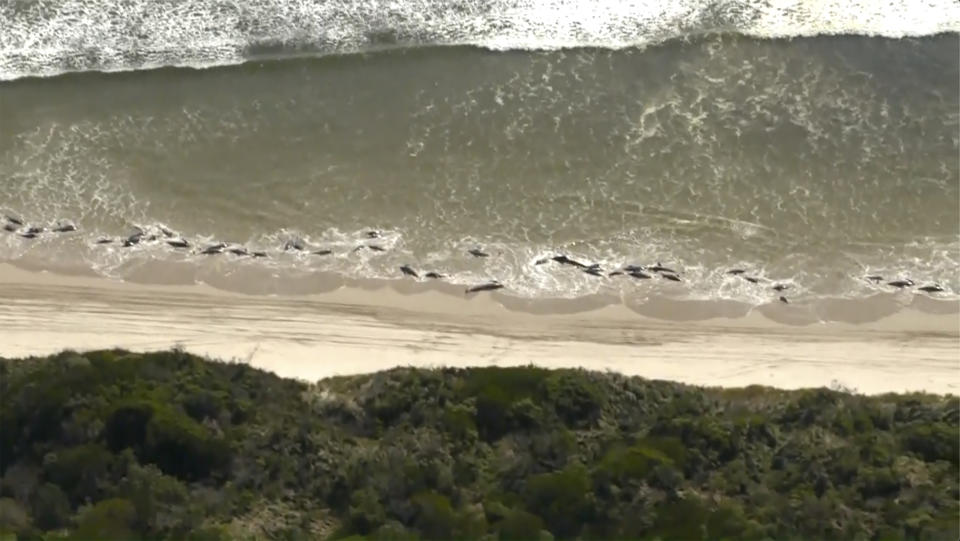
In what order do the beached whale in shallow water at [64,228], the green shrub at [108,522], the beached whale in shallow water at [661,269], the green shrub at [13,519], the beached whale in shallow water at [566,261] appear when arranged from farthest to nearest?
the beached whale in shallow water at [64,228]
the beached whale in shallow water at [566,261]
the beached whale in shallow water at [661,269]
the green shrub at [13,519]
the green shrub at [108,522]

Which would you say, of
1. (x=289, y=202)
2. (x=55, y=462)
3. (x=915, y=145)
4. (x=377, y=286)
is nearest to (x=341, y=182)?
(x=289, y=202)

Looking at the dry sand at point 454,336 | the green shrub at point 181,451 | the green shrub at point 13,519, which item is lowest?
the green shrub at point 13,519

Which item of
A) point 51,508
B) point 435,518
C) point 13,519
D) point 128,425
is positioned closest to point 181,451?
point 128,425

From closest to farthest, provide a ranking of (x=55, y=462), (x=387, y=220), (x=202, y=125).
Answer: (x=55, y=462) < (x=387, y=220) < (x=202, y=125)

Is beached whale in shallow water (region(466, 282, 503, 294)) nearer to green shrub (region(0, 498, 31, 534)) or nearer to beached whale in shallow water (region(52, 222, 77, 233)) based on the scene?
beached whale in shallow water (region(52, 222, 77, 233))

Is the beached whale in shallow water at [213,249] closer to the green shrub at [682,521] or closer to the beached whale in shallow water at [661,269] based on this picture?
the beached whale in shallow water at [661,269]

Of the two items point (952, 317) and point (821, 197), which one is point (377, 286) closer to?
point (821, 197)

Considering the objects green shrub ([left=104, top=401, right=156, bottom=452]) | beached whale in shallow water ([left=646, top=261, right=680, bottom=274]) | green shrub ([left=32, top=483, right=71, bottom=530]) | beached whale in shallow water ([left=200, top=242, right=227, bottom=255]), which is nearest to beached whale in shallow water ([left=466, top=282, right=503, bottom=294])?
beached whale in shallow water ([left=646, top=261, right=680, bottom=274])

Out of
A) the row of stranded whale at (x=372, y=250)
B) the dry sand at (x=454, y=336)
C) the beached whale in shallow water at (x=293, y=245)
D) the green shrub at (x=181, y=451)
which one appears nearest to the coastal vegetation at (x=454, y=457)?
the green shrub at (x=181, y=451)
